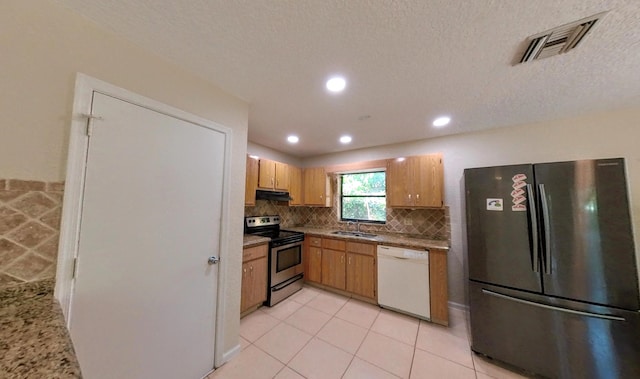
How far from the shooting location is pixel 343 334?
2213 mm

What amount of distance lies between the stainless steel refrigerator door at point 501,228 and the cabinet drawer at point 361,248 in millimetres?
1149

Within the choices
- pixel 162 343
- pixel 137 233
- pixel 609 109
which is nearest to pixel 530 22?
pixel 609 109

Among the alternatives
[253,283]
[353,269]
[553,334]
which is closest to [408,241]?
[353,269]

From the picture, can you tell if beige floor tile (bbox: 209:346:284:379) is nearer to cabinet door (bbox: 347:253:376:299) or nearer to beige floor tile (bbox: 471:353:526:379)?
cabinet door (bbox: 347:253:376:299)

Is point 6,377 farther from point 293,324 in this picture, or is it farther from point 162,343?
point 293,324

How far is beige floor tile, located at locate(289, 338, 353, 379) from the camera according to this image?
171 cm

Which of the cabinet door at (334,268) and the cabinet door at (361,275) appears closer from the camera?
the cabinet door at (361,275)

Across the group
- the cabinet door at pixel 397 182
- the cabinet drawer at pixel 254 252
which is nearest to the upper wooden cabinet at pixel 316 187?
the cabinet door at pixel 397 182

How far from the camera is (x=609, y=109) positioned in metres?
2.12

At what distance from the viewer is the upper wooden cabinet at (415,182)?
282cm

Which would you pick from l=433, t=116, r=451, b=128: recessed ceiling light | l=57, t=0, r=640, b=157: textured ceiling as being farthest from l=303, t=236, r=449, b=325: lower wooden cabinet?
l=57, t=0, r=640, b=157: textured ceiling

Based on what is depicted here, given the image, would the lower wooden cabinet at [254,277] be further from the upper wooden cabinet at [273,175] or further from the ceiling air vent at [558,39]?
the ceiling air vent at [558,39]

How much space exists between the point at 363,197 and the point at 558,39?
2.80m

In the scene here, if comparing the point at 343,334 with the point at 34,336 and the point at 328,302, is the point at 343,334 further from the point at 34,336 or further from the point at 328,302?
the point at 34,336
